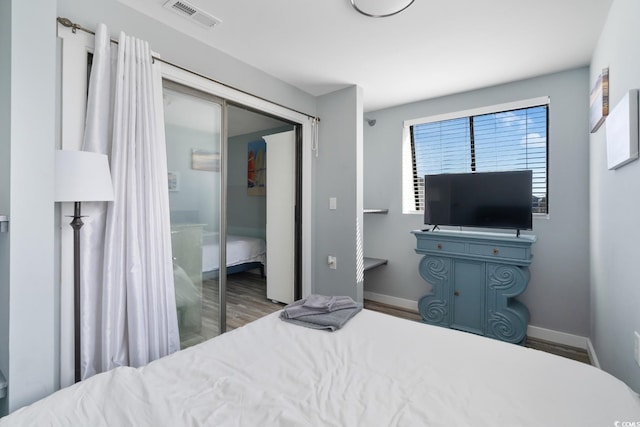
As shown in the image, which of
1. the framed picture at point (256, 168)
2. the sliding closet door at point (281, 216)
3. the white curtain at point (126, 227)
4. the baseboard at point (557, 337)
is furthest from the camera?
the framed picture at point (256, 168)

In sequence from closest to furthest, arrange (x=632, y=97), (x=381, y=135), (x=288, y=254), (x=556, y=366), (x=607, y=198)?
1. (x=556, y=366)
2. (x=632, y=97)
3. (x=607, y=198)
4. (x=288, y=254)
5. (x=381, y=135)

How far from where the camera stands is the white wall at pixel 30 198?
4.36 feet

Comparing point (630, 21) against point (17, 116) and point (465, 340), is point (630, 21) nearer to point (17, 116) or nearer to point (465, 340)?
point (465, 340)

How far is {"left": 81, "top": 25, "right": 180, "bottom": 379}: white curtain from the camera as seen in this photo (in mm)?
1747

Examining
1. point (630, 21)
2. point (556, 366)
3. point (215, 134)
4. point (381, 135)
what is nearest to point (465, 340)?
point (556, 366)

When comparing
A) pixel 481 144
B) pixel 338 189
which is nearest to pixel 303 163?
pixel 338 189

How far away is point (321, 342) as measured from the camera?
1525 millimetres

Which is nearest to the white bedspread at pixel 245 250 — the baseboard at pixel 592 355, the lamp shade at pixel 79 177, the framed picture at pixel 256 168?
the framed picture at pixel 256 168

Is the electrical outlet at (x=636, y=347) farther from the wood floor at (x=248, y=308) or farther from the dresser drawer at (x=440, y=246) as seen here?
the dresser drawer at (x=440, y=246)

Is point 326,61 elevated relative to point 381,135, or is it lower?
elevated

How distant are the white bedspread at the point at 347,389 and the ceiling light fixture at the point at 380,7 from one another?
6.38 feet

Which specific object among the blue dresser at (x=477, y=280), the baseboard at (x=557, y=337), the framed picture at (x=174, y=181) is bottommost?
the baseboard at (x=557, y=337)

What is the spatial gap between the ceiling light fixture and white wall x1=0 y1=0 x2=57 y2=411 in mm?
1603

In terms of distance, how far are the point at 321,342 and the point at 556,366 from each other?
1.01 meters
